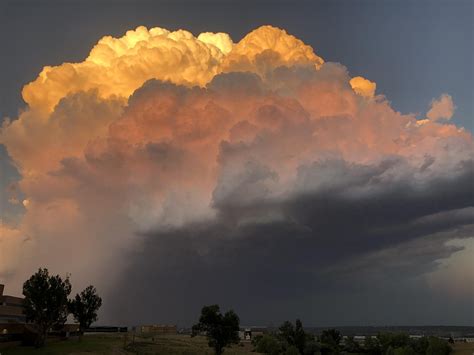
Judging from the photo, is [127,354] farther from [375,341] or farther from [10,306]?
[375,341]

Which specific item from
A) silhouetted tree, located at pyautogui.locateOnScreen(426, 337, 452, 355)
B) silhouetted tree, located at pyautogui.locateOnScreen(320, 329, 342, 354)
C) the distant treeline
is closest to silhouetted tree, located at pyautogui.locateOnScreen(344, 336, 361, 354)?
the distant treeline

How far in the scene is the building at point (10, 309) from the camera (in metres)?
106

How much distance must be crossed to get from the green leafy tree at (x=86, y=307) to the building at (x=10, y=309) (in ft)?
46.9

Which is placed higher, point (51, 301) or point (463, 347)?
point (51, 301)

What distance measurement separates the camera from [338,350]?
12775 cm

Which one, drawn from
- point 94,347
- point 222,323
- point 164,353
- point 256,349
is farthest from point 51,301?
point 256,349

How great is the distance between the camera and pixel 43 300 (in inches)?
3583

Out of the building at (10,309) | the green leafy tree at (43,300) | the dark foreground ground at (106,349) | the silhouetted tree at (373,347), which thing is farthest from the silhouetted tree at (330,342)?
the building at (10,309)

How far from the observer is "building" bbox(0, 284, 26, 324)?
106456mm

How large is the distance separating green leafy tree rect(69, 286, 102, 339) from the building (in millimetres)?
14303

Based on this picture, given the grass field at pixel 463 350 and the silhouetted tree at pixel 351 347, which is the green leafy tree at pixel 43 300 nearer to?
the silhouetted tree at pixel 351 347

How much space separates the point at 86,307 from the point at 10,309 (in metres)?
19.2

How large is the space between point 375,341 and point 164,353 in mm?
68309

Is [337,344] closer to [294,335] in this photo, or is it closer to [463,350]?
[294,335]
